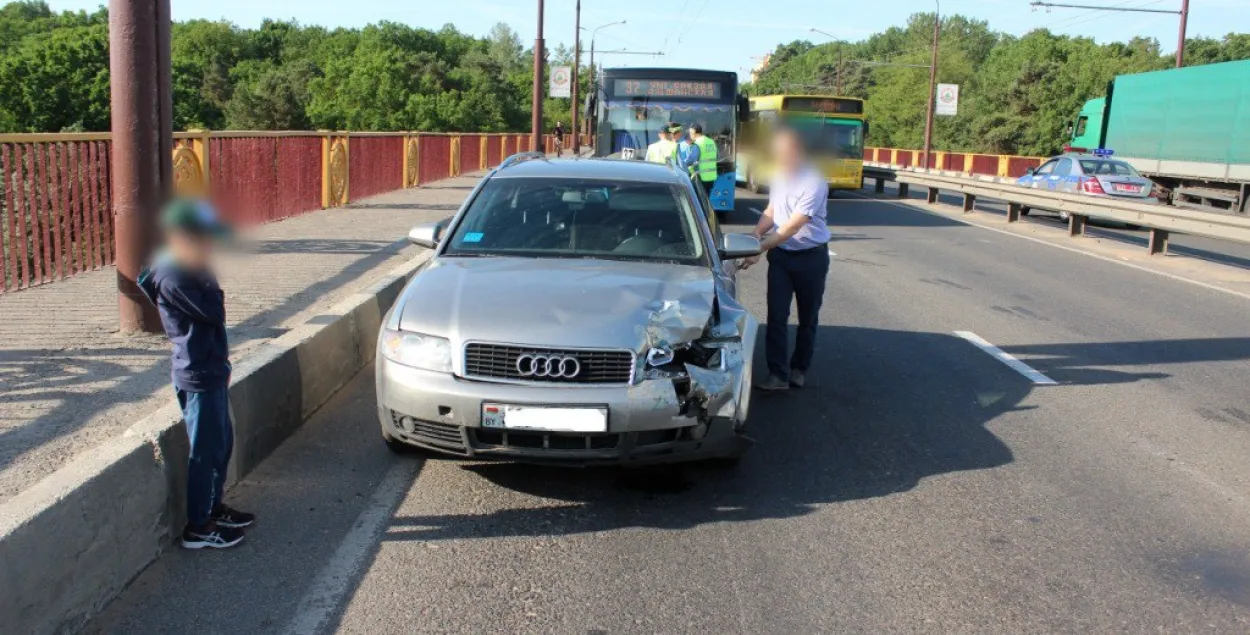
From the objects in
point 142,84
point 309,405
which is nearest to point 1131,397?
point 309,405

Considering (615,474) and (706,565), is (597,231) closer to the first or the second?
(615,474)

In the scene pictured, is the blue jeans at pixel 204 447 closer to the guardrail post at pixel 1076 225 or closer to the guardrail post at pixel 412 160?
the guardrail post at pixel 1076 225

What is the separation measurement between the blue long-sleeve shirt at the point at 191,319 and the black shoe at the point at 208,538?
0.56 m

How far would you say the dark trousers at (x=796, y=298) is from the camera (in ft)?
24.3

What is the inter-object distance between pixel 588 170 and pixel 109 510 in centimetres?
381

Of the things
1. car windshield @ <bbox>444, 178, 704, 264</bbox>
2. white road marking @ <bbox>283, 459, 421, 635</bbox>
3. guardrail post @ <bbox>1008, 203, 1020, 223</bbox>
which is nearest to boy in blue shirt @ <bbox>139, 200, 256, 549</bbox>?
white road marking @ <bbox>283, 459, 421, 635</bbox>

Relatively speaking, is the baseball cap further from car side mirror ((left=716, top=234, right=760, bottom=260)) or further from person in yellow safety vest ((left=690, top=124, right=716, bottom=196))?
person in yellow safety vest ((left=690, top=124, right=716, bottom=196))

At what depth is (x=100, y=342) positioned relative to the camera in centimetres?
705

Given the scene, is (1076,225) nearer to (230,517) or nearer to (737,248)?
(737,248)

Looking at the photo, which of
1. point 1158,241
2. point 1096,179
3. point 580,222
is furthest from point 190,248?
point 1096,179

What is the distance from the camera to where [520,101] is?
3625 inches

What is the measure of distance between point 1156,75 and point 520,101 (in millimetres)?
65893

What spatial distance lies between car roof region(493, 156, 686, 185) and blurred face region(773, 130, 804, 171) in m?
0.75

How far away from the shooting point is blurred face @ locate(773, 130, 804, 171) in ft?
24.1
